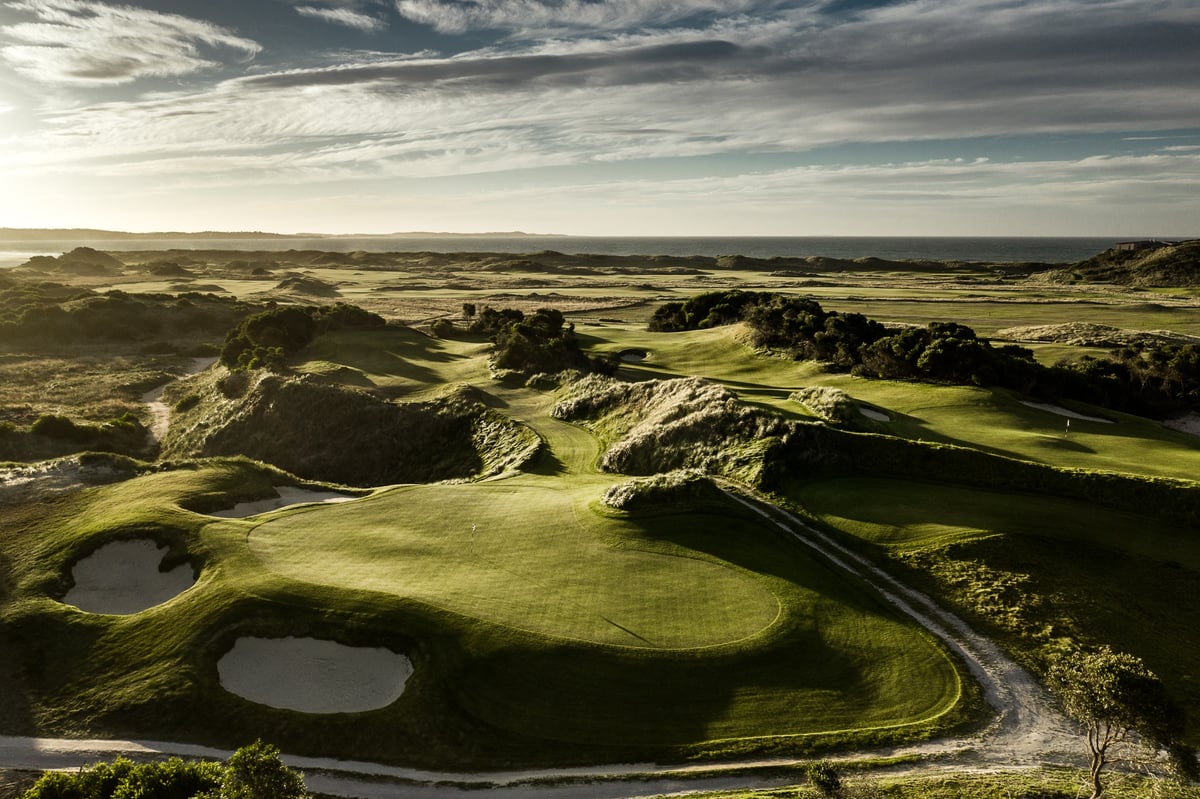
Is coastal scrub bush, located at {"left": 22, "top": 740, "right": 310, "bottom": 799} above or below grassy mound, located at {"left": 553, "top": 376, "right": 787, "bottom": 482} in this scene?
below

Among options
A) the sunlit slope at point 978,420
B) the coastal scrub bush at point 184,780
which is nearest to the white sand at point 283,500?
the coastal scrub bush at point 184,780

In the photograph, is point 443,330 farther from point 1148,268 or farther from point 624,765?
point 1148,268

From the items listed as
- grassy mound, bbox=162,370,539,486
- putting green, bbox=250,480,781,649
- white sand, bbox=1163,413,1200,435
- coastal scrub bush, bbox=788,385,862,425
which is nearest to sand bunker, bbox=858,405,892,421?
coastal scrub bush, bbox=788,385,862,425

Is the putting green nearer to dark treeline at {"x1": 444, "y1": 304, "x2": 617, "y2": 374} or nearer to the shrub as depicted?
dark treeline at {"x1": 444, "y1": 304, "x2": 617, "y2": 374}

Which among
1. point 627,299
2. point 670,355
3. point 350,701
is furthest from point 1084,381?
point 627,299

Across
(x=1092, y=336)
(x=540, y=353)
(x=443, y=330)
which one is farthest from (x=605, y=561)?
(x=1092, y=336)

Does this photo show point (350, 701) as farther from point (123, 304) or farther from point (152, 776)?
point (123, 304)

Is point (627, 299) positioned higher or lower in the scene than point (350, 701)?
higher
